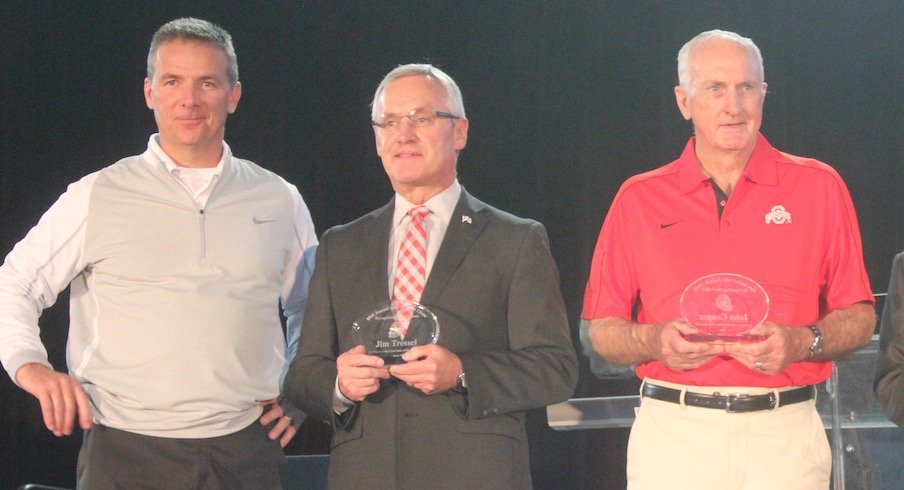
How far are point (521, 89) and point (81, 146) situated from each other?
2.11 m

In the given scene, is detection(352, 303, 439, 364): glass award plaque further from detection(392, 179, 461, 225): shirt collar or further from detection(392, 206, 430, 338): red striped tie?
→ detection(392, 179, 461, 225): shirt collar

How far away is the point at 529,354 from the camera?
8.80 ft

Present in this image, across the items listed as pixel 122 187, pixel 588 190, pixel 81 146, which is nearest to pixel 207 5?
pixel 81 146

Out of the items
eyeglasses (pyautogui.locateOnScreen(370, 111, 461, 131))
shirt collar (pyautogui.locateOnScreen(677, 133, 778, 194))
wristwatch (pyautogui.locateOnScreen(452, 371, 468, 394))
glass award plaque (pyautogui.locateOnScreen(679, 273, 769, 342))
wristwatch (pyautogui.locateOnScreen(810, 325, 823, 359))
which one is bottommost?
wristwatch (pyautogui.locateOnScreen(452, 371, 468, 394))

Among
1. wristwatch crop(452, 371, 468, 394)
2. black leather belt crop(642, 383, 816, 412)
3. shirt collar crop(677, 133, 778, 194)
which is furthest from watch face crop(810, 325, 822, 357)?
wristwatch crop(452, 371, 468, 394)

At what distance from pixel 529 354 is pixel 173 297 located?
944mm

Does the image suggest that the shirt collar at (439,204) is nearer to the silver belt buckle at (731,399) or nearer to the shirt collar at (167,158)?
the shirt collar at (167,158)

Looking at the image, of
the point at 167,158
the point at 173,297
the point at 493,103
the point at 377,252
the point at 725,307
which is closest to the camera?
the point at 725,307

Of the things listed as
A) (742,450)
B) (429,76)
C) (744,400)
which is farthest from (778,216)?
(429,76)

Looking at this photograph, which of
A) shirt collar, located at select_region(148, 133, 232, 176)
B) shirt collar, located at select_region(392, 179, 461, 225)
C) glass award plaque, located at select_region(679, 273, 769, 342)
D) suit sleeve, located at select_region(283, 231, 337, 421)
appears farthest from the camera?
shirt collar, located at select_region(148, 133, 232, 176)

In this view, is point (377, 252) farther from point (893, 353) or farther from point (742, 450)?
point (893, 353)

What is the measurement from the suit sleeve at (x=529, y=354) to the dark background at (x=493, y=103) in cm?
221

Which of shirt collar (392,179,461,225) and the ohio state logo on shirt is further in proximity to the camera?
shirt collar (392,179,461,225)

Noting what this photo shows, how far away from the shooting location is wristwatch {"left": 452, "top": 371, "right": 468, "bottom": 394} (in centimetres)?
260
